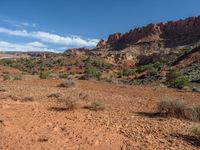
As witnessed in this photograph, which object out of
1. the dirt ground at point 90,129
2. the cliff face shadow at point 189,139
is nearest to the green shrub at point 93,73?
the dirt ground at point 90,129

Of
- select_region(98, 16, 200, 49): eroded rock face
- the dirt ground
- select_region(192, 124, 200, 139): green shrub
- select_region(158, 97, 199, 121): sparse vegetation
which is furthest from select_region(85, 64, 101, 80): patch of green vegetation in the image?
select_region(98, 16, 200, 49): eroded rock face

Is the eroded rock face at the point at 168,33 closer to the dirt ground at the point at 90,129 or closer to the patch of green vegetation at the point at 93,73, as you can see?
the patch of green vegetation at the point at 93,73

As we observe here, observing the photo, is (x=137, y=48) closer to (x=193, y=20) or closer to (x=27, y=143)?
(x=193, y=20)

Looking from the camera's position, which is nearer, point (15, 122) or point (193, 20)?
point (15, 122)

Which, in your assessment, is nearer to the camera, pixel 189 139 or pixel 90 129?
pixel 189 139

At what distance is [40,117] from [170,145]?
386cm

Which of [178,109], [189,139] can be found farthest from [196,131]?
[178,109]

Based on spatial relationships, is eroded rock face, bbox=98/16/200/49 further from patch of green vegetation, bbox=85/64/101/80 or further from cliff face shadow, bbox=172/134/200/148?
cliff face shadow, bbox=172/134/200/148

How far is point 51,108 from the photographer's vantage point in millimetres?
9266

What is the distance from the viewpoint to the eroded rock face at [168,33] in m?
A: 103

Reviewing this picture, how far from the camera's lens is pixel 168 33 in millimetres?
118625

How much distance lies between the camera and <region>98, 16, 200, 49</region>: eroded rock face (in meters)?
103

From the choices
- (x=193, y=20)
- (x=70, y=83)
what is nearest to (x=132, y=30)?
(x=193, y=20)

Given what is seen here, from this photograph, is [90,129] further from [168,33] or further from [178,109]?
[168,33]
